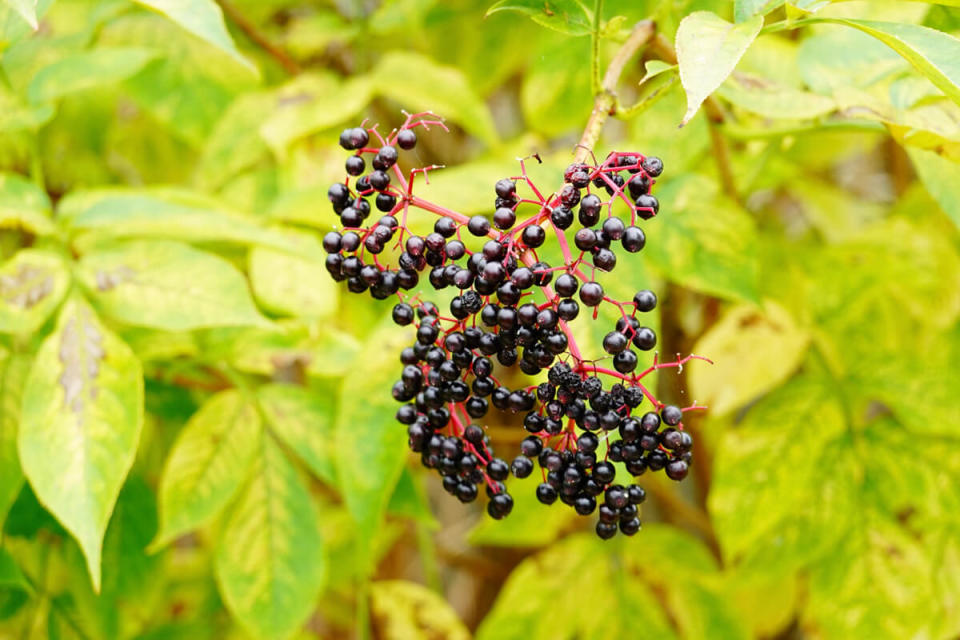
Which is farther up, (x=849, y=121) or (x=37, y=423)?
(x=849, y=121)

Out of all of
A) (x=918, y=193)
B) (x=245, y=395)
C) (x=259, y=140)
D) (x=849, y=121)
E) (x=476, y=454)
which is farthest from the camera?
(x=918, y=193)

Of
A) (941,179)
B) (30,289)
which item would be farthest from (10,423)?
(941,179)

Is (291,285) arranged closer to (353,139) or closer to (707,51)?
(353,139)

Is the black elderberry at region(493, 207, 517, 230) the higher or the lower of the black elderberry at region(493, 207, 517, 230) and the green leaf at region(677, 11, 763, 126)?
the lower

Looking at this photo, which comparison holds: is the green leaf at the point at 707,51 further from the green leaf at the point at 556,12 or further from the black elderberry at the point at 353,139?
the black elderberry at the point at 353,139

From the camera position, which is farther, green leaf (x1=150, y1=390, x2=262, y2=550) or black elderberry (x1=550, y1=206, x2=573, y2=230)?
green leaf (x1=150, y1=390, x2=262, y2=550)

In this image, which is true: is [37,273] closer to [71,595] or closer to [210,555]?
[71,595]

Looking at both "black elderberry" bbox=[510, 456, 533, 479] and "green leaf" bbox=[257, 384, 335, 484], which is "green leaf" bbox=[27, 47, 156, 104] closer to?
"green leaf" bbox=[257, 384, 335, 484]

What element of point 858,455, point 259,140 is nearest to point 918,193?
point 858,455

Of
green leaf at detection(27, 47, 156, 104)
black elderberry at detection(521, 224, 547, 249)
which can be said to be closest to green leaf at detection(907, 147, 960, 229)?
black elderberry at detection(521, 224, 547, 249)
